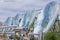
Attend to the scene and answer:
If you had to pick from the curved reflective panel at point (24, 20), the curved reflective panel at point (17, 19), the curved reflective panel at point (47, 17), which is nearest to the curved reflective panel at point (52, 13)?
the curved reflective panel at point (47, 17)

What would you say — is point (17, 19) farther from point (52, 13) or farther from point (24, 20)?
point (52, 13)

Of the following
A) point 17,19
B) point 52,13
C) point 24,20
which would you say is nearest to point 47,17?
point 52,13

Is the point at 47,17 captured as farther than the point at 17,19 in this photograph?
No

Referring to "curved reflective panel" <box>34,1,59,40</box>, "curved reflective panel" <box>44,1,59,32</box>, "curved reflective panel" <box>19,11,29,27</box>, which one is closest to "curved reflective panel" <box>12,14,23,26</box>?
"curved reflective panel" <box>19,11,29,27</box>

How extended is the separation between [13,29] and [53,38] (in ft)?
4.47

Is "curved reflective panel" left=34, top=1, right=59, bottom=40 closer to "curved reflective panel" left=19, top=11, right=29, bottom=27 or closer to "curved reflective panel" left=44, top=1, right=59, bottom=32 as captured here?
"curved reflective panel" left=44, top=1, right=59, bottom=32

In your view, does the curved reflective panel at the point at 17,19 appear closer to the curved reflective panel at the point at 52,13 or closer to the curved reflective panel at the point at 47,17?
the curved reflective panel at the point at 47,17

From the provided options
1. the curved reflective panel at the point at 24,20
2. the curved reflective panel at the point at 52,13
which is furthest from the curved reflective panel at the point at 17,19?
the curved reflective panel at the point at 52,13

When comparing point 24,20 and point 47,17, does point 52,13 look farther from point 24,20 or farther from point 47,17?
point 24,20

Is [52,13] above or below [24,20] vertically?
above

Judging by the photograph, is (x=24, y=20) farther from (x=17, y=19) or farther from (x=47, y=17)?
(x=47, y=17)

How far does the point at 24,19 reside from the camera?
16.0ft

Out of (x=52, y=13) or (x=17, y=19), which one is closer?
(x=52, y=13)

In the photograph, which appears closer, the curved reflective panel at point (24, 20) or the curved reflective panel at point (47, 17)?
the curved reflective panel at point (47, 17)
